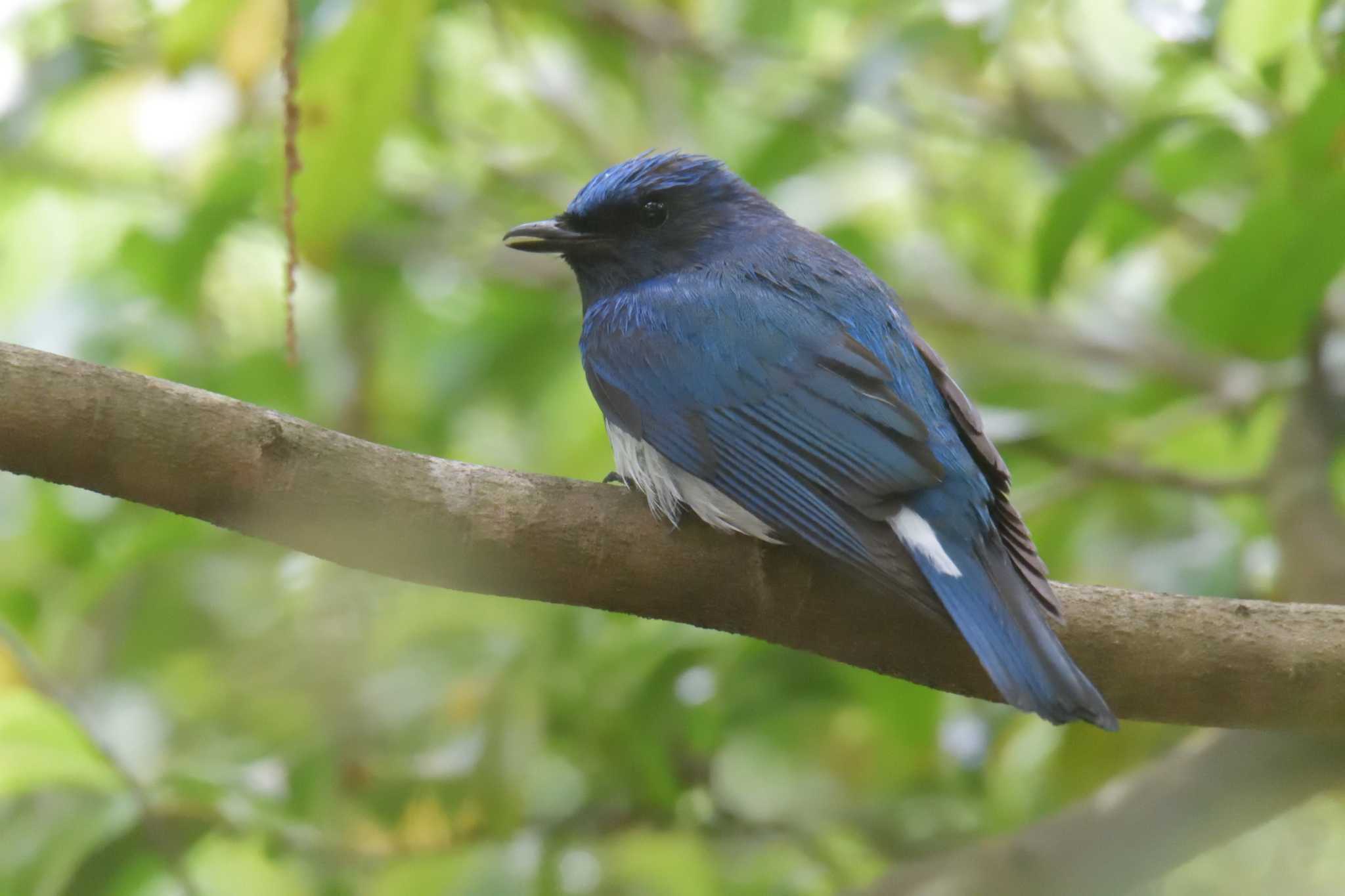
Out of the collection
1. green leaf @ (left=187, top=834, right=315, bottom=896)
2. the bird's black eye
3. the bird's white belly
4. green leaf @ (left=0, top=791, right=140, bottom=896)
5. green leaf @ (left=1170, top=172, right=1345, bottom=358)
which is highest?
green leaf @ (left=1170, top=172, right=1345, bottom=358)

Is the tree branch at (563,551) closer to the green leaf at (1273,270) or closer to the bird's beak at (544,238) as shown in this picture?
the green leaf at (1273,270)

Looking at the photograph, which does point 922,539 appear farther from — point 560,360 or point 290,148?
point 560,360

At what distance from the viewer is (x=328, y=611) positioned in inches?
185

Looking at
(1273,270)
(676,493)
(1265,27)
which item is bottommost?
(676,493)

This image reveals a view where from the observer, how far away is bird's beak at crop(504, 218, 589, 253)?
383cm

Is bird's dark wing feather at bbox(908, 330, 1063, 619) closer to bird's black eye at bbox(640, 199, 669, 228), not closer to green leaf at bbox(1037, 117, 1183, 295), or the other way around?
green leaf at bbox(1037, 117, 1183, 295)

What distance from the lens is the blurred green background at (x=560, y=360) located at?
3.64 m

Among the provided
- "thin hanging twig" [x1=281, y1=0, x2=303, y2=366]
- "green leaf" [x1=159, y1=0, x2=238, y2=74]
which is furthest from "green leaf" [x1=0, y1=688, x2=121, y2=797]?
"green leaf" [x1=159, y1=0, x2=238, y2=74]

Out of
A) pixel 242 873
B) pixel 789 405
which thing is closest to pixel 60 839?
pixel 242 873

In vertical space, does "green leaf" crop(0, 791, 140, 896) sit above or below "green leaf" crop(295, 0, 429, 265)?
below

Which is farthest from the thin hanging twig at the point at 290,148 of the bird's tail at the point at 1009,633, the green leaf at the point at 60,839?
the bird's tail at the point at 1009,633

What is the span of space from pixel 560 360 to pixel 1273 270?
2.41 meters

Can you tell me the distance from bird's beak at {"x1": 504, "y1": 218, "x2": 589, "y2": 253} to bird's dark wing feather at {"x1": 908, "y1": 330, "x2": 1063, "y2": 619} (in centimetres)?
93

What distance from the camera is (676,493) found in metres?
3.02
